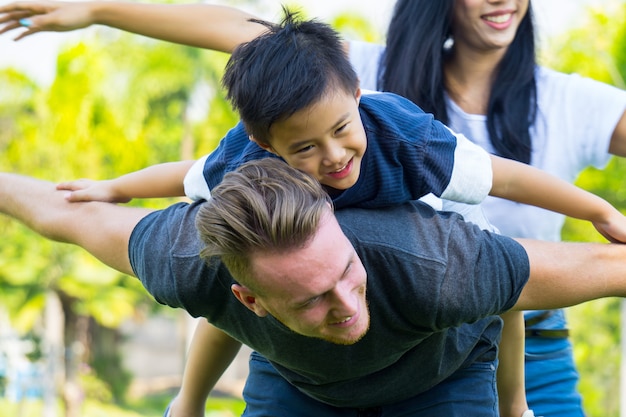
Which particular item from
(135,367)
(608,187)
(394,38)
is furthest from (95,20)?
(135,367)

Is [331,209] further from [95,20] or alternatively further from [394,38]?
[95,20]

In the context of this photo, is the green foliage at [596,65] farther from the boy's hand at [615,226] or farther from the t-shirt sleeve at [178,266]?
the t-shirt sleeve at [178,266]

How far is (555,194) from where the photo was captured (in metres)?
2.60

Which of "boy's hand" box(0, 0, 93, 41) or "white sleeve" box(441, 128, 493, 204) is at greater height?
"white sleeve" box(441, 128, 493, 204)

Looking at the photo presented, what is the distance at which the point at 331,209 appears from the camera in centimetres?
227

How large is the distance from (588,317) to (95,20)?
16.3 m

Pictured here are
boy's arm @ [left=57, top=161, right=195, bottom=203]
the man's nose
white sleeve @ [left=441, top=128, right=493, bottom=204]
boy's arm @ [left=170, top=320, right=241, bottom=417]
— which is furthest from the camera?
boy's arm @ [left=170, top=320, right=241, bottom=417]

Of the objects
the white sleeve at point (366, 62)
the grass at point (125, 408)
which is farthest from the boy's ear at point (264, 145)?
the grass at point (125, 408)

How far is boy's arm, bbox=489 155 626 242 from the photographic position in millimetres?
2586

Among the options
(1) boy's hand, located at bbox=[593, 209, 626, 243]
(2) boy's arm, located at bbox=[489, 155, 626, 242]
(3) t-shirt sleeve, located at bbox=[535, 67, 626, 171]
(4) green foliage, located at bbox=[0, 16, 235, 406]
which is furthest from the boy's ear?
A: (4) green foliage, located at bbox=[0, 16, 235, 406]

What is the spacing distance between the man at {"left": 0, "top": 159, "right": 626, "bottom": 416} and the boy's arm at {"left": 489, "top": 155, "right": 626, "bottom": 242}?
10cm

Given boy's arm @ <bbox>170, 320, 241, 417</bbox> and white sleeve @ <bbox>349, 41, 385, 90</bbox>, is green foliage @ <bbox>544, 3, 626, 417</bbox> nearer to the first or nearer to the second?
white sleeve @ <bbox>349, 41, 385, 90</bbox>

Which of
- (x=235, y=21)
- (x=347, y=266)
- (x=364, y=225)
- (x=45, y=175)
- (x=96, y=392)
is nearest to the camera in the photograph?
(x=347, y=266)

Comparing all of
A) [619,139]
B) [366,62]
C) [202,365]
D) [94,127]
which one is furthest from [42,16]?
[94,127]
